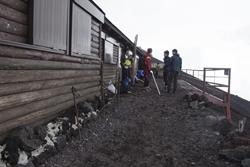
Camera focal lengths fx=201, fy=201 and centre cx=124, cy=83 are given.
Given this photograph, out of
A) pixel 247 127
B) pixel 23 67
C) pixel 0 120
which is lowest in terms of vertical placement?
pixel 247 127

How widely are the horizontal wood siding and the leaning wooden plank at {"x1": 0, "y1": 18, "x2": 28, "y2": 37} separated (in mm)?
441

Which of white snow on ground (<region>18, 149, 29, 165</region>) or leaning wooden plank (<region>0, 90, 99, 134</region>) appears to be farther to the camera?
leaning wooden plank (<region>0, 90, 99, 134</region>)

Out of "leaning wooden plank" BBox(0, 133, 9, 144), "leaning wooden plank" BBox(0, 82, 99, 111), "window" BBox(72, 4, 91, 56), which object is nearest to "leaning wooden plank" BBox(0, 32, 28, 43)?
"leaning wooden plank" BBox(0, 82, 99, 111)

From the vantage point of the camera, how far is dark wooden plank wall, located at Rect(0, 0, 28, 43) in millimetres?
2979

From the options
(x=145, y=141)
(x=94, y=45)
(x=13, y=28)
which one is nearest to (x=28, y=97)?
(x=13, y=28)

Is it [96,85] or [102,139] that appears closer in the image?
[102,139]

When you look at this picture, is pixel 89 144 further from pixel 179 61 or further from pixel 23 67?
pixel 179 61

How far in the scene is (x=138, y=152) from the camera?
403 cm

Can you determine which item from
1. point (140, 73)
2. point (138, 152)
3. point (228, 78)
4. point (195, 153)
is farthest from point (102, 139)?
point (140, 73)

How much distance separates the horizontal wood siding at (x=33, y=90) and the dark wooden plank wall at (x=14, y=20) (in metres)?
0.38

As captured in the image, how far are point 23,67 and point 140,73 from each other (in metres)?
14.8

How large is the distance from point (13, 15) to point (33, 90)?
1.28 meters

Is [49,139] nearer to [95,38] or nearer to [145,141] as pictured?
[145,141]

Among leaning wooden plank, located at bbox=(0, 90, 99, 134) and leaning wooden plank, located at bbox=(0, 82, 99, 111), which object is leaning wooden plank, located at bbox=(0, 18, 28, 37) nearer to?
leaning wooden plank, located at bbox=(0, 82, 99, 111)
